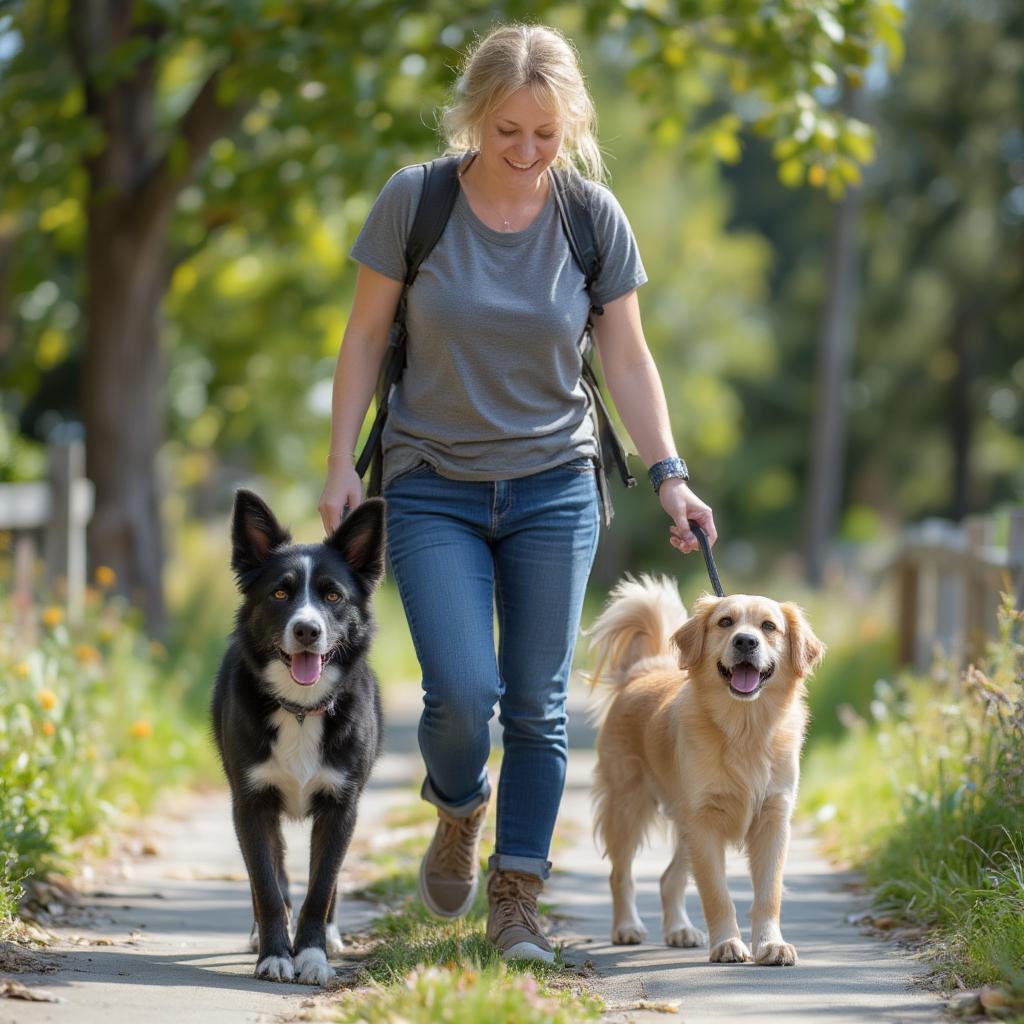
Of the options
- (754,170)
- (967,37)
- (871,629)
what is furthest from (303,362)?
(754,170)

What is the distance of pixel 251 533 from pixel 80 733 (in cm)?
265

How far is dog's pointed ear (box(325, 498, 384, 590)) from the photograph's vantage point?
434 cm

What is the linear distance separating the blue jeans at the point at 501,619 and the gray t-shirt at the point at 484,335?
9 cm

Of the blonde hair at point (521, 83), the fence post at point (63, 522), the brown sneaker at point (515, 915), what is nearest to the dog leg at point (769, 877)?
the brown sneaker at point (515, 915)

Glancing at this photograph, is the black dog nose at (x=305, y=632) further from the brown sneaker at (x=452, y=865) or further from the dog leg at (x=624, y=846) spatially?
the dog leg at (x=624, y=846)

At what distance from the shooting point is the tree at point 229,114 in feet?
27.1

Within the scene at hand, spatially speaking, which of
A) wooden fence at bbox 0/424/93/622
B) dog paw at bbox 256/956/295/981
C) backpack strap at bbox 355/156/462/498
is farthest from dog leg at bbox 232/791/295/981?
wooden fence at bbox 0/424/93/622

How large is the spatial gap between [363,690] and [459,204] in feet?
4.86

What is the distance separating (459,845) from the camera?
460 cm

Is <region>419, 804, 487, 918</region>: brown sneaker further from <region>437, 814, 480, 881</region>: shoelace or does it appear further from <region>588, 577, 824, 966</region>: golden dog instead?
<region>588, 577, 824, 966</region>: golden dog

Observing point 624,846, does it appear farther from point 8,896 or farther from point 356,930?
point 8,896

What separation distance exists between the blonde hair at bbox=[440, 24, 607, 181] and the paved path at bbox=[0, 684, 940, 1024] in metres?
2.40

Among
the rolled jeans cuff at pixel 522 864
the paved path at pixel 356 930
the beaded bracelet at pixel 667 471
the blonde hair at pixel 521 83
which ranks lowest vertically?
the paved path at pixel 356 930

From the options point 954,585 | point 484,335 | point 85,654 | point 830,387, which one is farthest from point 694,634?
point 830,387
